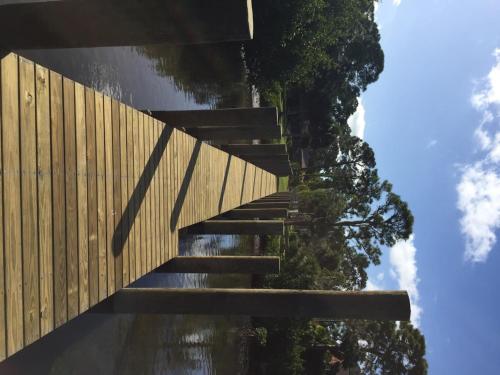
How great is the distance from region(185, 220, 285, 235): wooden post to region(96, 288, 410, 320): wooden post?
4.59 m

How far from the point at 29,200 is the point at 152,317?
8311 millimetres

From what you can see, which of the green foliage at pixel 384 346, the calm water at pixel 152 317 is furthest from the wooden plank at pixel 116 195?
the green foliage at pixel 384 346

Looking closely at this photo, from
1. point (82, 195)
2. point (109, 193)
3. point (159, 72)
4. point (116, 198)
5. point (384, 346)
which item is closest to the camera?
point (82, 195)

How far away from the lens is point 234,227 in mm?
10211

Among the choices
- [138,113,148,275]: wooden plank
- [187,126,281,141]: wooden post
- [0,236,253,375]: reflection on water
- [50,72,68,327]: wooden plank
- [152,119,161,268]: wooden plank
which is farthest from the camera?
[187,126,281,141]: wooden post

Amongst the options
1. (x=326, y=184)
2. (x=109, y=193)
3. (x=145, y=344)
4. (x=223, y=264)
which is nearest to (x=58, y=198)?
(x=109, y=193)

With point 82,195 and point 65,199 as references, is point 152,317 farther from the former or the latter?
point 65,199

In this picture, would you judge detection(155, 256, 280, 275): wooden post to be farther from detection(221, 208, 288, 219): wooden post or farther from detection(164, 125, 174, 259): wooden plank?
detection(221, 208, 288, 219): wooden post

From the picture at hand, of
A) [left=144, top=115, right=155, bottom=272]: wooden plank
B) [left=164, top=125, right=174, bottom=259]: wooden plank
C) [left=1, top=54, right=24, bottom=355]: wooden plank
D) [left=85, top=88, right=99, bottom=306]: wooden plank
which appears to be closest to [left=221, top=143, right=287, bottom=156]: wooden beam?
[left=164, top=125, right=174, bottom=259]: wooden plank

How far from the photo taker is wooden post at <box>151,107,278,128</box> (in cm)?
753

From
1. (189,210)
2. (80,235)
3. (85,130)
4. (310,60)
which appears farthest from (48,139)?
(310,60)

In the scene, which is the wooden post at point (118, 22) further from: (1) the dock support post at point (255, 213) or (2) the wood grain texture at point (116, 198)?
(1) the dock support post at point (255, 213)

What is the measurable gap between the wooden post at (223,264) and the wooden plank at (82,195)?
3.54m

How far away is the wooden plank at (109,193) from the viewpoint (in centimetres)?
423
